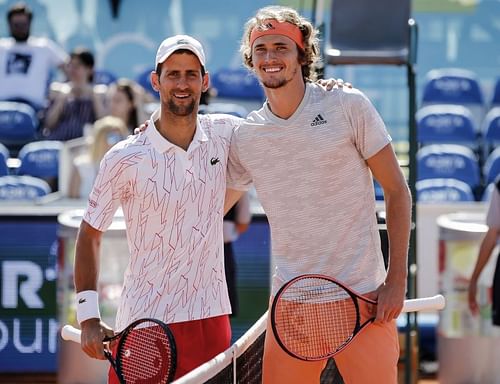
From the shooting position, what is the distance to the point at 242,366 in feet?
13.3

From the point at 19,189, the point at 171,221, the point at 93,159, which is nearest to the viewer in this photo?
the point at 171,221

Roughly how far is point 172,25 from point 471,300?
22.5ft

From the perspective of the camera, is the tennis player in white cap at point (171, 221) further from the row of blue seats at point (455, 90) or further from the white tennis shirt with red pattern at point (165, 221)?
the row of blue seats at point (455, 90)

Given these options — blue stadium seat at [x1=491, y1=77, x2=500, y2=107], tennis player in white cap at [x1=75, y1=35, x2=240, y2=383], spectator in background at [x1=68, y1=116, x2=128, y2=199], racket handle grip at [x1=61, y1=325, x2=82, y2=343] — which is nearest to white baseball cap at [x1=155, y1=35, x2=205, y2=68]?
tennis player in white cap at [x1=75, y1=35, x2=240, y2=383]

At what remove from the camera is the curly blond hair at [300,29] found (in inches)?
154

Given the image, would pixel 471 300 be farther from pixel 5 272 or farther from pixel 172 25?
pixel 172 25

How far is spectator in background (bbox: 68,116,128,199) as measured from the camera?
8.86 metres

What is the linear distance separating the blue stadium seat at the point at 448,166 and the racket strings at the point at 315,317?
6.58 m

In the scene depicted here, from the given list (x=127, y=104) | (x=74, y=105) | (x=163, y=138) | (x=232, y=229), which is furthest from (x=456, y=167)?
(x=163, y=138)

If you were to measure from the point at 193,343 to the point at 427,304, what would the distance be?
29.5 inches

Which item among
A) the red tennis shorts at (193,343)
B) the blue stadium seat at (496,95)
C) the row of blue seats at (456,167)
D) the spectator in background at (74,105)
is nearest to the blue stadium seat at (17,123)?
the spectator in background at (74,105)

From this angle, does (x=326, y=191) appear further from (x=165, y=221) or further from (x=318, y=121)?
(x=165, y=221)

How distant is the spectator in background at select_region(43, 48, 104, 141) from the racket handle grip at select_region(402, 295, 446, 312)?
7.17m

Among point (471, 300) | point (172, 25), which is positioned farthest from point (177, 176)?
point (172, 25)
